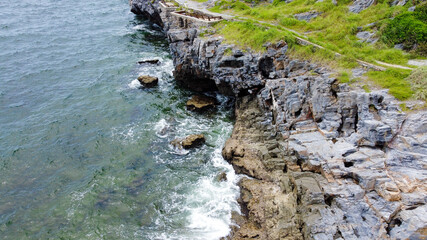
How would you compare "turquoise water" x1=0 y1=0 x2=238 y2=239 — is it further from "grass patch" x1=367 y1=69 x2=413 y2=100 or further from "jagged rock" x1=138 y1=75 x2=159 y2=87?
"grass patch" x1=367 y1=69 x2=413 y2=100

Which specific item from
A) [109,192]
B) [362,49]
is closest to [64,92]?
[109,192]

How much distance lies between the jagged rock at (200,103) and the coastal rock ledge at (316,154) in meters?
4.70

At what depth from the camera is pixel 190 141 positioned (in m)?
35.8

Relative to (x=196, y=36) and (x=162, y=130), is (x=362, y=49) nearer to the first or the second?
(x=196, y=36)

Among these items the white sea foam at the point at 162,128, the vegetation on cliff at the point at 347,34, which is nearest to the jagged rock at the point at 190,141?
the white sea foam at the point at 162,128

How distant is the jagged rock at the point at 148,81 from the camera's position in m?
48.6

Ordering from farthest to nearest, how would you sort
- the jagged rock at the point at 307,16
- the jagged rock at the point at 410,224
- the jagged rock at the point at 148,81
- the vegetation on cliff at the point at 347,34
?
the jagged rock at the point at 148,81
the jagged rock at the point at 307,16
the vegetation on cliff at the point at 347,34
the jagged rock at the point at 410,224

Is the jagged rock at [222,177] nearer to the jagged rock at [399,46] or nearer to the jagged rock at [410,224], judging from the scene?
the jagged rock at [410,224]

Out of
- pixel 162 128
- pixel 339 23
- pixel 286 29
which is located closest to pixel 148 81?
pixel 162 128

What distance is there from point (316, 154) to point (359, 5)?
27.6 meters

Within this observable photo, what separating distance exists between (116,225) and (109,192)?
4.55 m

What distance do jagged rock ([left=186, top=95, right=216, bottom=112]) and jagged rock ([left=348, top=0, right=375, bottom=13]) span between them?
24.4 meters

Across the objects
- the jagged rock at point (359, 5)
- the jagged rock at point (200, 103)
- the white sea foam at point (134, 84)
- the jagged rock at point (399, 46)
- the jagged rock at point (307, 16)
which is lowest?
the white sea foam at point (134, 84)

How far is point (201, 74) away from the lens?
43812 millimetres
